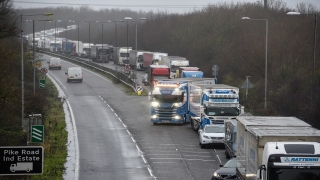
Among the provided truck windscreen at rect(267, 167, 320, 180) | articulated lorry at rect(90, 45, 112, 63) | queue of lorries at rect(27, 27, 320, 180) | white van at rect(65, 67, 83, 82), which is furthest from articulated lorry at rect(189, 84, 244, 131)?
articulated lorry at rect(90, 45, 112, 63)

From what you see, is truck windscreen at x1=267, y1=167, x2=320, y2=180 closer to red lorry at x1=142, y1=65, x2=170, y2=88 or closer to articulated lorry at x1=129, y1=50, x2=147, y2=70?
red lorry at x1=142, y1=65, x2=170, y2=88

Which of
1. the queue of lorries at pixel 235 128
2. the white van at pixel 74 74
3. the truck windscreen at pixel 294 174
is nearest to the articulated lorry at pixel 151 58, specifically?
the queue of lorries at pixel 235 128

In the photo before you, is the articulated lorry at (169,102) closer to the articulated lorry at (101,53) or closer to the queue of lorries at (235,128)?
the queue of lorries at (235,128)

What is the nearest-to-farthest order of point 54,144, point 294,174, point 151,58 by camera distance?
point 294,174 < point 54,144 < point 151,58

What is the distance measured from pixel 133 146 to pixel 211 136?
404cm

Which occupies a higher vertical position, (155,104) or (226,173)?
(155,104)

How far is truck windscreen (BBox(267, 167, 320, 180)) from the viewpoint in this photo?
16250 millimetres

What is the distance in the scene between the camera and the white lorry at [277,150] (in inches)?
643

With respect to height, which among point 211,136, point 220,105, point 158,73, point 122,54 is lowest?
point 211,136

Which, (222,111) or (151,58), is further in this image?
(151,58)

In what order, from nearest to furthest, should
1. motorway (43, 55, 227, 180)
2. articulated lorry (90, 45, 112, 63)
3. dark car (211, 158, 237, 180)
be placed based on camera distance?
dark car (211, 158, 237, 180), motorway (43, 55, 227, 180), articulated lorry (90, 45, 112, 63)

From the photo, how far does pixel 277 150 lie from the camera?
1670 centimetres

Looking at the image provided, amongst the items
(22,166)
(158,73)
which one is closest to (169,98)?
(158,73)

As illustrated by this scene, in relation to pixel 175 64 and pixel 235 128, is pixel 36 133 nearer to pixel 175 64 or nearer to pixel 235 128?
pixel 235 128
